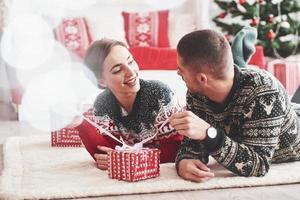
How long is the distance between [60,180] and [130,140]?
28cm

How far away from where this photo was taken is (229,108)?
1.55m

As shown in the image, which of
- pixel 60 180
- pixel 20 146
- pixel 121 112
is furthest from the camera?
pixel 20 146

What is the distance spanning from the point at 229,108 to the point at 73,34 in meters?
2.21

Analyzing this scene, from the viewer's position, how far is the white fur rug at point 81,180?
4.66 ft

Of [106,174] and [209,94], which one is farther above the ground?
[209,94]

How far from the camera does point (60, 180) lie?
1580 mm

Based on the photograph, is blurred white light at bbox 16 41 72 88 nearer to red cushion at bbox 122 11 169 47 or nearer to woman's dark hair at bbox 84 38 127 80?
red cushion at bbox 122 11 169 47

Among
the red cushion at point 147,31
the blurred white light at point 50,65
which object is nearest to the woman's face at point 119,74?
the blurred white light at point 50,65

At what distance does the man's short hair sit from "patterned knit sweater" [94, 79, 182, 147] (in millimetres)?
230

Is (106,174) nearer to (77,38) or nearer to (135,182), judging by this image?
(135,182)

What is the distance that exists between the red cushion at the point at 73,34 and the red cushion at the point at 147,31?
1.06 feet

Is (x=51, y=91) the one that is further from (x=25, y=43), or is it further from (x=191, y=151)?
(x=191, y=151)

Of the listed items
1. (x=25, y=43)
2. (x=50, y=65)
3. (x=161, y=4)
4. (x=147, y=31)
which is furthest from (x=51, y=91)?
(x=161, y=4)

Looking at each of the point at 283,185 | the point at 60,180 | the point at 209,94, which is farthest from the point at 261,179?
the point at 60,180
